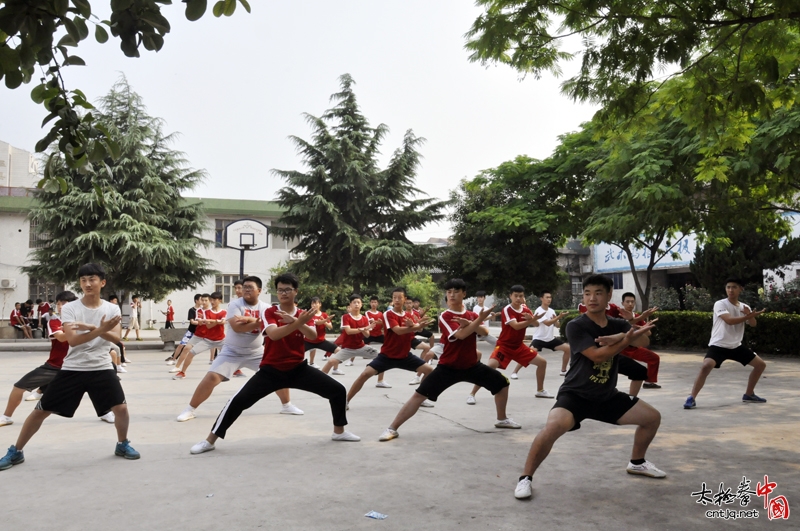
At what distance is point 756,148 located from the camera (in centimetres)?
1092

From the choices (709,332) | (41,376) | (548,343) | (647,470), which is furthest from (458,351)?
(709,332)

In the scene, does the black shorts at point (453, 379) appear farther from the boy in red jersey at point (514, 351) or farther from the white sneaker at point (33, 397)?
the white sneaker at point (33, 397)

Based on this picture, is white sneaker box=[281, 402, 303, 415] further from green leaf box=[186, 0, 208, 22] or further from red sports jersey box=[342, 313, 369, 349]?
green leaf box=[186, 0, 208, 22]

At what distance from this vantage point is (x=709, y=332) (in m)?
17.4

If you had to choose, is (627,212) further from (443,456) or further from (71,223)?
(71,223)

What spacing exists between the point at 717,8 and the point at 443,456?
15.0 feet

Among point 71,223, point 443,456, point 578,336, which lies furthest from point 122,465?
point 71,223

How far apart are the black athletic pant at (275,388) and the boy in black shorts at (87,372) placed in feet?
2.79

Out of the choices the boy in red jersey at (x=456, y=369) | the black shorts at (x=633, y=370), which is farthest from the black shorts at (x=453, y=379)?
the black shorts at (x=633, y=370)

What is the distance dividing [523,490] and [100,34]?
3.80m

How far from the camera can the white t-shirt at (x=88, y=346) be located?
5.77 meters

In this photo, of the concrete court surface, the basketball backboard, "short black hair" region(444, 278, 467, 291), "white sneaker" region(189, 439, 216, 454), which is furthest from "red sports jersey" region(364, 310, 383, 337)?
the basketball backboard

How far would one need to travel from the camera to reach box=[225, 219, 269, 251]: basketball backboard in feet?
68.5

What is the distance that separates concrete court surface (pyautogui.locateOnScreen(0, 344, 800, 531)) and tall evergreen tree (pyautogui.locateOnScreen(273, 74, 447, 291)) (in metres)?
17.6
